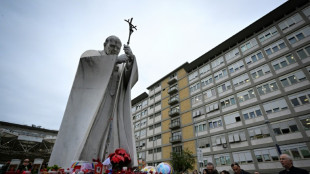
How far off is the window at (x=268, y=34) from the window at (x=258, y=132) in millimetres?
12957

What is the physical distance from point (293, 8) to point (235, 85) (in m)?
12.7

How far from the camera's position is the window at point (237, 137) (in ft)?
70.1

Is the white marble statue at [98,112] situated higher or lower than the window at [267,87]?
lower

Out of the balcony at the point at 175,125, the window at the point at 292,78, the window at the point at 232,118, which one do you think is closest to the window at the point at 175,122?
the balcony at the point at 175,125

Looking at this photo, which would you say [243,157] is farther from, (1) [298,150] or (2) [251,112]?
(2) [251,112]

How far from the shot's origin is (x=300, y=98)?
1853 cm

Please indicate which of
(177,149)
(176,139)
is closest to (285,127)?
(176,139)

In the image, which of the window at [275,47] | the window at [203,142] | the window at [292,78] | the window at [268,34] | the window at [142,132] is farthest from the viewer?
the window at [142,132]

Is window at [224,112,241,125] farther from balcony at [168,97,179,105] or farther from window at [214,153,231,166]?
balcony at [168,97,179,105]

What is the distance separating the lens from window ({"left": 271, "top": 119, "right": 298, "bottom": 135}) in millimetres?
18109

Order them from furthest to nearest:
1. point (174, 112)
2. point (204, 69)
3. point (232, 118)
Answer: point (174, 112)
point (204, 69)
point (232, 118)

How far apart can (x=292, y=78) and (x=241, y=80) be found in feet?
19.6

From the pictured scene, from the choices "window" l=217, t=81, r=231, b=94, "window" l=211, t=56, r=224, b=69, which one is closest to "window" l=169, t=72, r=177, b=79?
"window" l=211, t=56, r=224, b=69

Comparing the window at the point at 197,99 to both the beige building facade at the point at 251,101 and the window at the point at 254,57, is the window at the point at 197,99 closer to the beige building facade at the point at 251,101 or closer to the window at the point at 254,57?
the beige building facade at the point at 251,101
